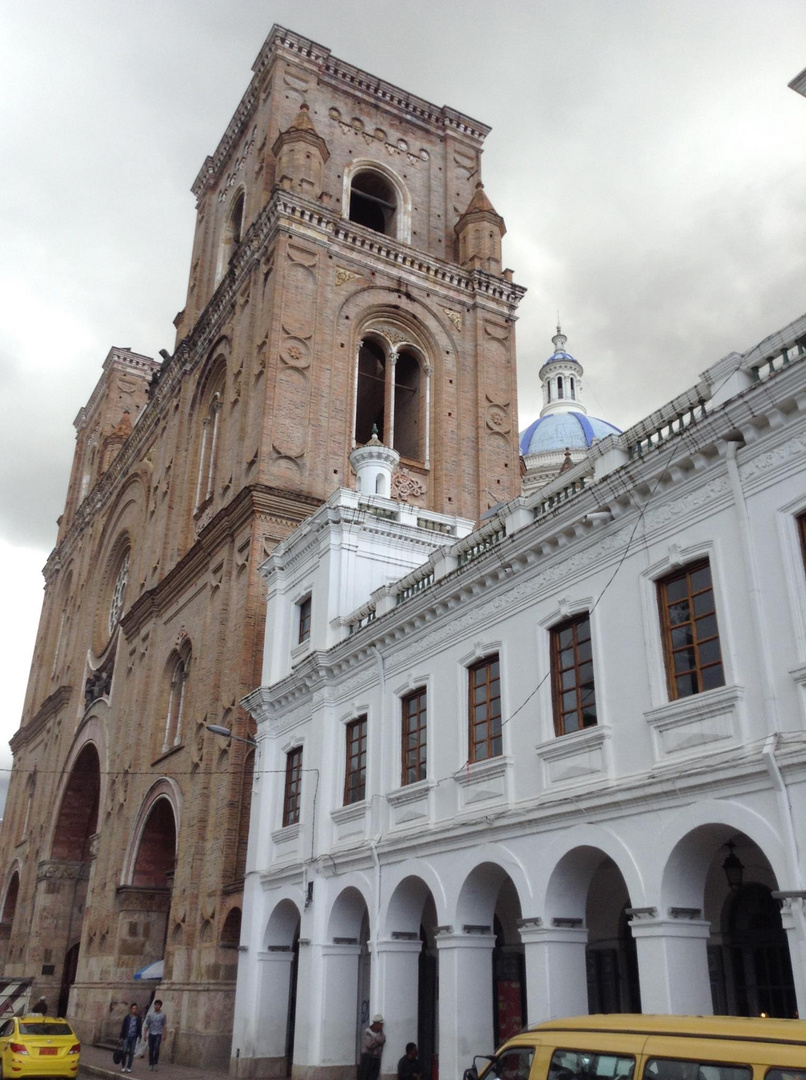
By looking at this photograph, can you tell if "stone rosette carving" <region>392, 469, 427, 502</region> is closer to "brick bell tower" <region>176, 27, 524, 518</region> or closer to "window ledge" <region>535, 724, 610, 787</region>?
"brick bell tower" <region>176, 27, 524, 518</region>

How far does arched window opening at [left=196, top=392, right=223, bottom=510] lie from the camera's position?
3338cm

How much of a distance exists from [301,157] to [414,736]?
23.3 metres

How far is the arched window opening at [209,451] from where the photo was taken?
3338cm

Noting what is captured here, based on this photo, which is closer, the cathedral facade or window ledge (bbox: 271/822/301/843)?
window ledge (bbox: 271/822/301/843)

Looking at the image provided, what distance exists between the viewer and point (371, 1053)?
15.4m

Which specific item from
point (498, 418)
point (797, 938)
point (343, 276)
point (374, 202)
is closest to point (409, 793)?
point (797, 938)

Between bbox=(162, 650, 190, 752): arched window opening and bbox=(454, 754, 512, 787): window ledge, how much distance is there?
51.7ft

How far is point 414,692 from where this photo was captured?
1756cm

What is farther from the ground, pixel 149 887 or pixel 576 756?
pixel 149 887

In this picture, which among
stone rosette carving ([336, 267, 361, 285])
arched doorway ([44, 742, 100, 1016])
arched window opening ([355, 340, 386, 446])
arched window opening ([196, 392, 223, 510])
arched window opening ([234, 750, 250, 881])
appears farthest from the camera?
arched doorway ([44, 742, 100, 1016])

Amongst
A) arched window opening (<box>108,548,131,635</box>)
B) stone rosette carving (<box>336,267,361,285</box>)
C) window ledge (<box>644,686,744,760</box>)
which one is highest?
stone rosette carving (<box>336,267,361,285</box>)

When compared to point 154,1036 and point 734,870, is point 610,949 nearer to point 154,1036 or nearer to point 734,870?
point 734,870

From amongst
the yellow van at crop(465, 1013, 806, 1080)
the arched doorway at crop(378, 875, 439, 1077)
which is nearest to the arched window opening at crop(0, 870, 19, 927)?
the arched doorway at crop(378, 875, 439, 1077)

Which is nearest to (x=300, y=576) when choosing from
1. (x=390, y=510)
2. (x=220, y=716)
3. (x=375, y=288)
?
(x=390, y=510)
